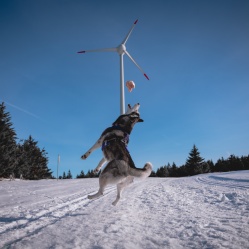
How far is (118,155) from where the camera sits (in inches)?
142

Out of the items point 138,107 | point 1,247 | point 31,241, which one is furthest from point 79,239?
point 138,107

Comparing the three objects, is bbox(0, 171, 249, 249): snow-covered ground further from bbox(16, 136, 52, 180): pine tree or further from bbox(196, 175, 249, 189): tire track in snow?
bbox(16, 136, 52, 180): pine tree

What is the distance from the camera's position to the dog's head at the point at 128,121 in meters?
3.99

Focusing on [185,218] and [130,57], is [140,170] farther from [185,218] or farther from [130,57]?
[130,57]

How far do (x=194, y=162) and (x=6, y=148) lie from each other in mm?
43577

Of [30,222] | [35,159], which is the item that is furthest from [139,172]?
→ [35,159]

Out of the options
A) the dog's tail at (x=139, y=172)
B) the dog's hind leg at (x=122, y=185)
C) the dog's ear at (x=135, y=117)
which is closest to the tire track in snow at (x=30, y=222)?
the dog's hind leg at (x=122, y=185)

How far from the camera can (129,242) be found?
2.23 m

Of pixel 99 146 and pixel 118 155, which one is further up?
pixel 99 146

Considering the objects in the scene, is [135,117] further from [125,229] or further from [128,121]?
[125,229]

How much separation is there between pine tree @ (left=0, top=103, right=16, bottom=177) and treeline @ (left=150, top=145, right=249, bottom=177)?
41328 millimetres

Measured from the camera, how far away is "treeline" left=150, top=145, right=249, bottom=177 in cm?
4945

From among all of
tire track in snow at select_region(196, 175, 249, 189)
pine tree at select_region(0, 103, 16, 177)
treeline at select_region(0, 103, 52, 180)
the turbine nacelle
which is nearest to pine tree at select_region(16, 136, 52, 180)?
treeline at select_region(0, 103, 52, 180)

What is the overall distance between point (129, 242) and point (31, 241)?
1194 millimetres
